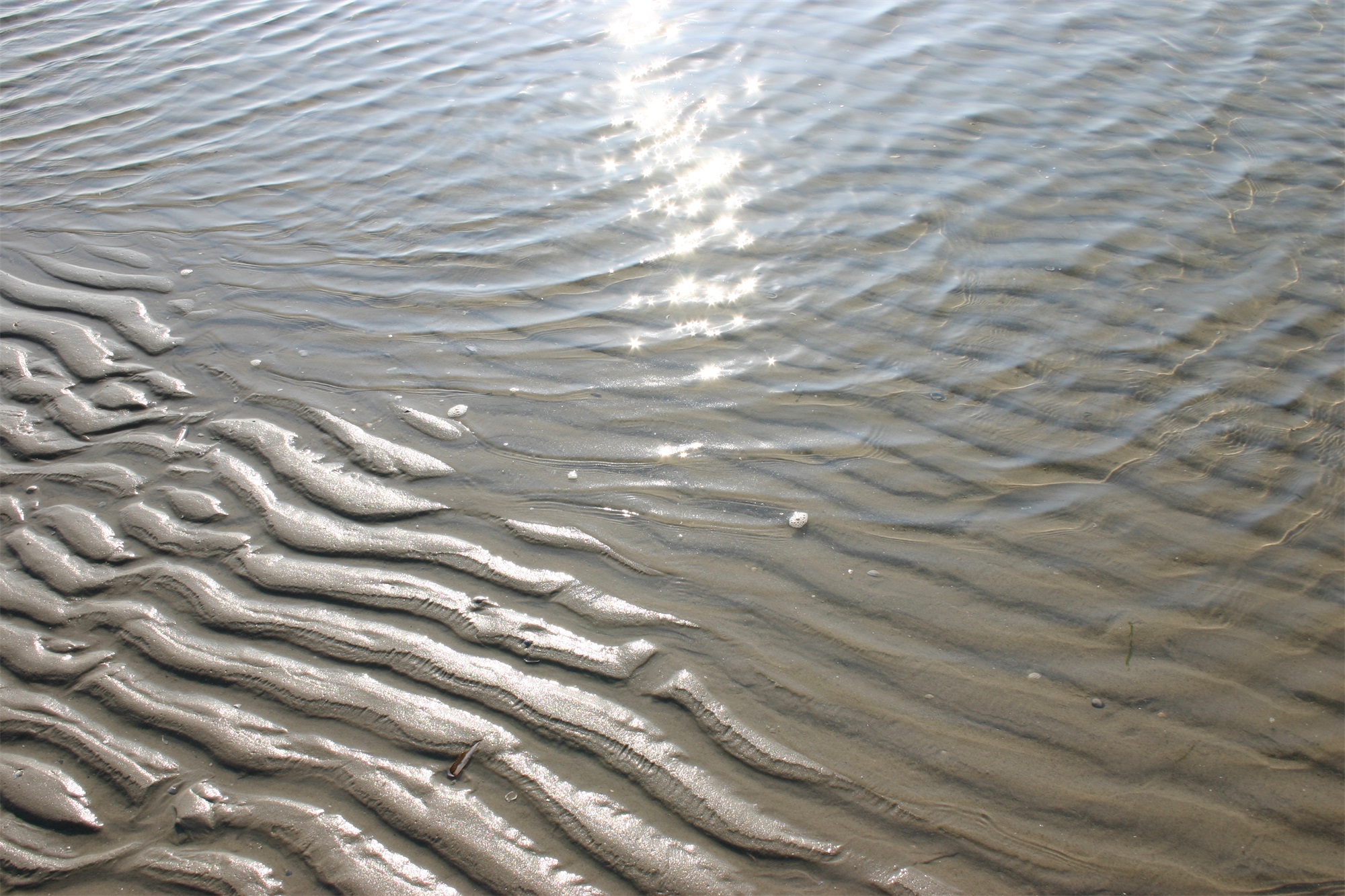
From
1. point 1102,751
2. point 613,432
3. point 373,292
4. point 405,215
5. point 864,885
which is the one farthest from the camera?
point 405,215

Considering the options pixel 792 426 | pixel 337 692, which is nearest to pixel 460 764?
pixel 337 692

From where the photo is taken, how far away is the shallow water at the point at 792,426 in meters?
2.17

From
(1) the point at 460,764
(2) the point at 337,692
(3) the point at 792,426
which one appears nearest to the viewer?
(1) the point at 460,764

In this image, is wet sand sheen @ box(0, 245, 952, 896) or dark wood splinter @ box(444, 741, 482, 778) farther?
dark wood splinter @ box(444, 741, 482, 778)

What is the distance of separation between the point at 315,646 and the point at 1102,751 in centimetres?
230

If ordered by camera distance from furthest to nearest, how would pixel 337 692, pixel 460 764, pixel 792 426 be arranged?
pixel 792 426
pixel 337 692
pixel 460 764

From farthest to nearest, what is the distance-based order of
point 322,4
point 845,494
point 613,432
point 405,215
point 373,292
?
point 322,4, point 405,215, point 373,292, point 613,432, point 845,494

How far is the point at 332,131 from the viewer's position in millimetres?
5812

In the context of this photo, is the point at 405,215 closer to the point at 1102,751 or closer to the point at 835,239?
the point at 835,239

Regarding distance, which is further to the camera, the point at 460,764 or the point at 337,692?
the point at 337,692

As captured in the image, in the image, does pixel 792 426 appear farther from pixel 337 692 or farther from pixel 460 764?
pixel 337 692

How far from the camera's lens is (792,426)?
10.8 ft

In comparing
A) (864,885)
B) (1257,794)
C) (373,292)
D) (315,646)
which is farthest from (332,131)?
(1257,794)

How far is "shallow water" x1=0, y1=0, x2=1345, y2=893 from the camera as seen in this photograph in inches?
85.6
